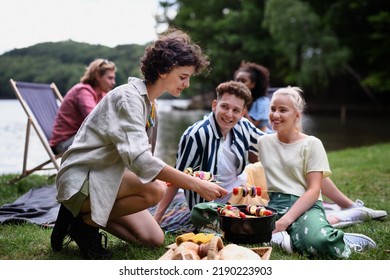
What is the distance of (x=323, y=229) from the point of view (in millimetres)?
2453

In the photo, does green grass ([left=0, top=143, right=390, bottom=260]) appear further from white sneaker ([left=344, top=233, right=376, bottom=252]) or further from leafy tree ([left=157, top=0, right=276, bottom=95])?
leafy tree ([left=157, top=0, right=276, bottom=95])

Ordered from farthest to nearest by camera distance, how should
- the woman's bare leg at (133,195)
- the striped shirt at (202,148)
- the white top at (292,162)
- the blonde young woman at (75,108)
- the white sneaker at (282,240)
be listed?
the blonde young woman at (75,108) → the striped shirt at (202,148) → the white top at (292,162) → the white sneaker at (282,240) → the woman's bare leg at (133,195)

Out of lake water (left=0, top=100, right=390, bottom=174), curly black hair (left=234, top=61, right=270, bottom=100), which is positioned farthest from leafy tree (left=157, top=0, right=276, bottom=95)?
curly black hair (left=234, top=61, right=270, bottom=100)

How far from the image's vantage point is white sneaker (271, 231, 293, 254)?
2.52 metres

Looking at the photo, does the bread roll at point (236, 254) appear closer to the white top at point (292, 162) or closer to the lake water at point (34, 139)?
the white top at point (292, 162)

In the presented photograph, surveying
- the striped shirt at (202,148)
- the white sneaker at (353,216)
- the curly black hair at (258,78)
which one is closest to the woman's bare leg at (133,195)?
the striped shirt at (202,148)

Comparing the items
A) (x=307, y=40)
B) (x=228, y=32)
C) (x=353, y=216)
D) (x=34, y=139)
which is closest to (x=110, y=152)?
(x=353, y=216)

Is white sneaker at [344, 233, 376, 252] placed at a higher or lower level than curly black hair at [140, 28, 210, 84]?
lower

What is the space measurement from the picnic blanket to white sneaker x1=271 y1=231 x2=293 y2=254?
0.60 m

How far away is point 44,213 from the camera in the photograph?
133 inches

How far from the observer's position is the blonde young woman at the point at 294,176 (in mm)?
2553

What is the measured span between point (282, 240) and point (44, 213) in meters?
1.73
